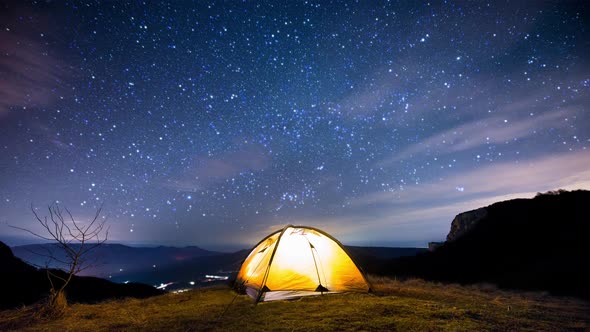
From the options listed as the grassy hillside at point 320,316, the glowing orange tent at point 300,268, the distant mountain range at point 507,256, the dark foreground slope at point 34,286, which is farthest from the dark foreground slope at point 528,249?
the dark foreground slope at point 34,286

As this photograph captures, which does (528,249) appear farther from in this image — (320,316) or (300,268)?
(320,316)

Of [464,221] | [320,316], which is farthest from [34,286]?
[464,221]

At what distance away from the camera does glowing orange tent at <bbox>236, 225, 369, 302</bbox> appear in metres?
7.82

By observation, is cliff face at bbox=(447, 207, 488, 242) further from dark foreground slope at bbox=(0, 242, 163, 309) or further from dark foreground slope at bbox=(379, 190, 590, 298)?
dark foreground slope at bbox=(0, 242, 163, 309)

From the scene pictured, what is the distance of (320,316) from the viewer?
5.68 m

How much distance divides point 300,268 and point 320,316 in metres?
2.54

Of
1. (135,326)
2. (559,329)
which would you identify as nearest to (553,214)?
(559,329)

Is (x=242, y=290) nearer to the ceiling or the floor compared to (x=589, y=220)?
nearer to the floor

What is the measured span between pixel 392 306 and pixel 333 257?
8.90 feet

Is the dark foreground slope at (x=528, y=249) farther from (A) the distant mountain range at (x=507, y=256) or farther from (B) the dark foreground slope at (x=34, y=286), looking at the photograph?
(B) the dark foreground slope at (x=34, y=286)

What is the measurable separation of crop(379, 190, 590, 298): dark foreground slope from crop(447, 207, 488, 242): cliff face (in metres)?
1.17

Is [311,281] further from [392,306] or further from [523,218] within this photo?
[523,218]

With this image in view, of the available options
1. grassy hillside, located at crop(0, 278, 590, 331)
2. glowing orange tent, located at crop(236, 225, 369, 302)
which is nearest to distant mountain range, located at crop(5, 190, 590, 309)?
glowing orange tent, located at crop(236, 225, 369, 302)

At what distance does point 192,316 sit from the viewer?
631cm
